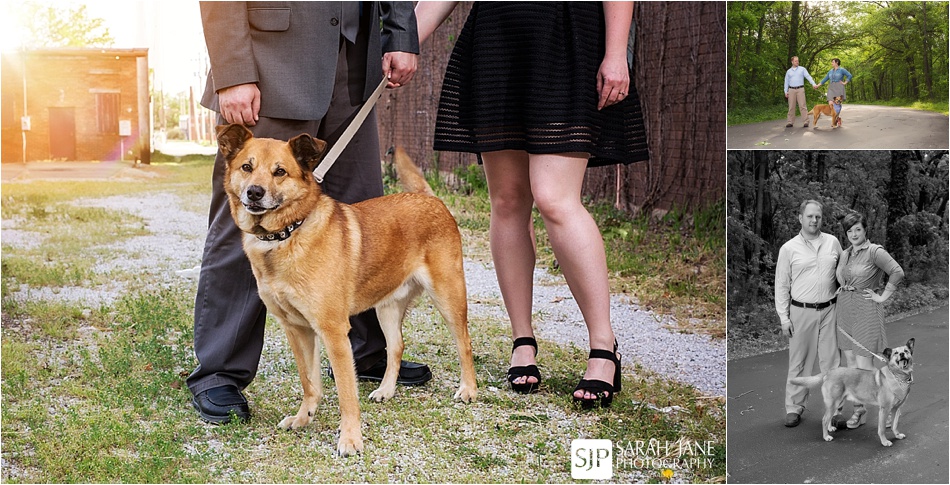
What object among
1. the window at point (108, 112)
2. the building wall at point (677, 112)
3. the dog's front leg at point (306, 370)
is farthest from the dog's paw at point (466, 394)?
the window at point (108, 112)

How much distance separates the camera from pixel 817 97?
2311 mm

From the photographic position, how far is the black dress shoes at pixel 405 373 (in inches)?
125

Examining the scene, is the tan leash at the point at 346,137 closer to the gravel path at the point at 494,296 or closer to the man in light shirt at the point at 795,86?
the man in light shirt at the point at 795,86

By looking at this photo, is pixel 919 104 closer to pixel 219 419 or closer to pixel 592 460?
pixel 592 460

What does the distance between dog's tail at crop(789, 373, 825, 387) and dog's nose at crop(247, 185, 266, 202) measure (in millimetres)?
1498

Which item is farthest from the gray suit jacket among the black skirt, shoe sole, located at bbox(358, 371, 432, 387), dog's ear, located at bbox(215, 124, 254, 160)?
shoe sole, located at bbox(358, 371, 432, 387)

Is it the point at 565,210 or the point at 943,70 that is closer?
the point at 943,70

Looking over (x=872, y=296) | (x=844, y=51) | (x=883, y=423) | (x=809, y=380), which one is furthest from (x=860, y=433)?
(x=844, y=51)

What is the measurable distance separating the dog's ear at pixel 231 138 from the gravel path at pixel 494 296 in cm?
186

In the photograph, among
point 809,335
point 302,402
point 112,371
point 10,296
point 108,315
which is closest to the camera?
point 809,335

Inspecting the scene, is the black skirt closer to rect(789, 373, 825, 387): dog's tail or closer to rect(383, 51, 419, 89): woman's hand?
rect(383, 51, 419, 89): woman's hand

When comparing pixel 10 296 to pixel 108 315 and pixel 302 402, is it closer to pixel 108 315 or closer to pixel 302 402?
pixel 108 315

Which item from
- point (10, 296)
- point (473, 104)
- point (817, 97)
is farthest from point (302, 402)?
point (10, 296)

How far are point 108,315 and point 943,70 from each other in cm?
384
